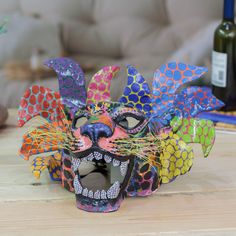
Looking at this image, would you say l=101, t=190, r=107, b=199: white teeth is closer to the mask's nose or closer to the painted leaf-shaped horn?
the mask's nose

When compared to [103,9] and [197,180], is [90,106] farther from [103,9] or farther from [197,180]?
[103,9]

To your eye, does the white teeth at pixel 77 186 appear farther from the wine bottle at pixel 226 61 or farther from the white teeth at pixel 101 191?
the wine bottle at pixel 226 61

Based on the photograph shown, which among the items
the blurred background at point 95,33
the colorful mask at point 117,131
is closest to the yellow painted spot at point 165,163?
the colorful mask at point 117,131

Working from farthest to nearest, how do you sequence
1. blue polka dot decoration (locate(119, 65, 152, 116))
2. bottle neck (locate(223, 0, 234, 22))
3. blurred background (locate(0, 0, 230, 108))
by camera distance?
1. blurred background (locate(0, 0, 230, 108))
2. bottle neck (locate(223, 0, 234, 22))
3. blue polka dot decoration (locate(119, 65, 152, 116))

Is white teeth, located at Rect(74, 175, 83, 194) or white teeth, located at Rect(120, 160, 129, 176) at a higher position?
white teeth, located at Rect(120, 160, 129, 176)

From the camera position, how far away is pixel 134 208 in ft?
3.29

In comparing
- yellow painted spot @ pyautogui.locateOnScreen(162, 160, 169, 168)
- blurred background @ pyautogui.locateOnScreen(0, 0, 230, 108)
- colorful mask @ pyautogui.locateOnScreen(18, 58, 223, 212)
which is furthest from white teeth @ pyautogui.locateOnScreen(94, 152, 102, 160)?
blurred background @ pyautogui.locateOnScreen(0, 0, 230, 108)

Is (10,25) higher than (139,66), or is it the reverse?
(10,25)

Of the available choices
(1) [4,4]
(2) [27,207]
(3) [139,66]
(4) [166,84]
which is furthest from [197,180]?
(1) [4,4]

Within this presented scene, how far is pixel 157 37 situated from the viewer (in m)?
2.63

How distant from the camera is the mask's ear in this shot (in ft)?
3.50

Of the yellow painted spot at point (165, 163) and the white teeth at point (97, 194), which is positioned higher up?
the yellow painted spot at point (165, 163)

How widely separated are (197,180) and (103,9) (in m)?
1.69

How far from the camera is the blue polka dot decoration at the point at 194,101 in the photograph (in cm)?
107
